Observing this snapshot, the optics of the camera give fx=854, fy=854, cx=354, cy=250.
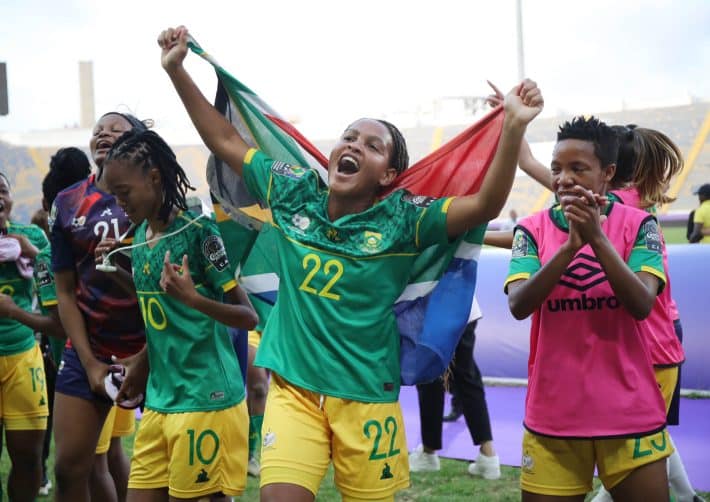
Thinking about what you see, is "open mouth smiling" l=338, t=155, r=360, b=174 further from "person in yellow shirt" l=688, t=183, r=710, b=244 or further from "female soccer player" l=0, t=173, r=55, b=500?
"person in yellow shirt" l=688, t=183, r=710, b=244

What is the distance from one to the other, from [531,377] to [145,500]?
150 centimetres

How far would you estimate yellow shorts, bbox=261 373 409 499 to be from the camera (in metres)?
2.82

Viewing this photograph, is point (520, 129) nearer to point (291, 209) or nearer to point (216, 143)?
point (291, 209)

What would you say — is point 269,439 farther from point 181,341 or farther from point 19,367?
point 19,367

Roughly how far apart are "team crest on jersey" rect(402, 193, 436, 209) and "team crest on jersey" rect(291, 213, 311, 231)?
1.18ft

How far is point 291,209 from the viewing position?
316 cm

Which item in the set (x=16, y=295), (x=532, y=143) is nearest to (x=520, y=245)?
(x=16, y=295)

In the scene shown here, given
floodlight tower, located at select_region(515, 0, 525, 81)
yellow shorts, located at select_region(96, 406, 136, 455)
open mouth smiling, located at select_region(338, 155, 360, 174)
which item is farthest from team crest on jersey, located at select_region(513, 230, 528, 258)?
floodlight tower, located at select_region(515, 0, 525, 81)

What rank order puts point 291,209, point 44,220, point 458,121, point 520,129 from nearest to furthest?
point 520,129, point 291,209, point 44,220, point 458,121

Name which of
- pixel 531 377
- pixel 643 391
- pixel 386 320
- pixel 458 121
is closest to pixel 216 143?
Result: pixel 386 320

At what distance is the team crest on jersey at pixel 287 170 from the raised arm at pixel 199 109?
0.45ft

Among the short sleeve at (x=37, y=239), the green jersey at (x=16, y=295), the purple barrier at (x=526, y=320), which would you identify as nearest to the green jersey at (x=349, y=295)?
the green jersey at (x=16, y=295)

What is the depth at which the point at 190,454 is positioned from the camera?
3143 millimetres

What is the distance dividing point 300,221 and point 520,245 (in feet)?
2.64
